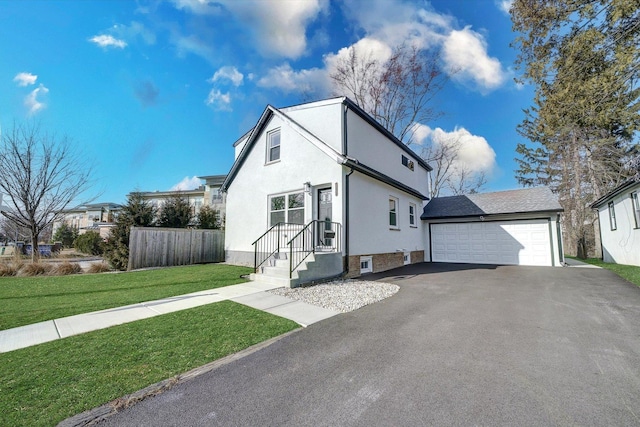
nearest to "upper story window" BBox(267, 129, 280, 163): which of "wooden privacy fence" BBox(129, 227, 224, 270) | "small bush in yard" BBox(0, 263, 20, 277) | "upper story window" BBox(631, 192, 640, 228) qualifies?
"wooden privacy fence" BBox(129, 227, 224, 270)

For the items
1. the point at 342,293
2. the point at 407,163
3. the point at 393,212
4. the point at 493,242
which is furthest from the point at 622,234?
the point at 342,293

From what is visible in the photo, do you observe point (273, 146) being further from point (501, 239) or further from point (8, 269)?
point (501, 239)

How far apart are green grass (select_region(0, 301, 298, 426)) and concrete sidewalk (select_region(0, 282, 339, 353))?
32cm

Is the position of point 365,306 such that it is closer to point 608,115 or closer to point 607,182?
point 608,115

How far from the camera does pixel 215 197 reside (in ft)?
103

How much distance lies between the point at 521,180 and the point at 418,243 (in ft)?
55.1

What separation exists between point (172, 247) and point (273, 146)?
20.7 feet

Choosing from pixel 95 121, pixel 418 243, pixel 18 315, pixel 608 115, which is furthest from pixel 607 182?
pixel 95 121

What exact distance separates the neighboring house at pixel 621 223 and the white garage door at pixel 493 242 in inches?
118

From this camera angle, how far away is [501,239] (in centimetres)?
1334

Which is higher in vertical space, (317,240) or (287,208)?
(287,208)

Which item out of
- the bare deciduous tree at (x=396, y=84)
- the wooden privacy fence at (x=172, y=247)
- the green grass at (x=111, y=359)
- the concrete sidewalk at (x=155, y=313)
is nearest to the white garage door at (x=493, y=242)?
the bare deciduous tree at (x=396, y=84)

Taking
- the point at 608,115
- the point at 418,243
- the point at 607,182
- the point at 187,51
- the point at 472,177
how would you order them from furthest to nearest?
the point at 472,177 < the point at 607,182 < the point at 418,243 < the point at 187,51 < the point at 608,115

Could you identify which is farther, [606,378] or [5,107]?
[5,107]
